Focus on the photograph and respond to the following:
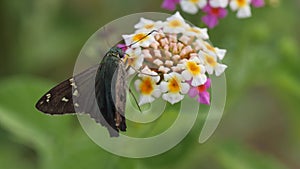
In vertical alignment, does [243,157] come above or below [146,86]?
below

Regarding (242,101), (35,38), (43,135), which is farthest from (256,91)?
(43,135)

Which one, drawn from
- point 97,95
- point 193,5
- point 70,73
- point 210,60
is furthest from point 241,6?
point 70,73

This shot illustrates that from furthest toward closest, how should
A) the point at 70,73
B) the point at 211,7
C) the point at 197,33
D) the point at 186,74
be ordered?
1. the point at 70,73
2. the point at 211,7
3. the point at 197,33
4. the point at 186,74

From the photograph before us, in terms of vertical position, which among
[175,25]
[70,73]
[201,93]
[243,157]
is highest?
[175,25]

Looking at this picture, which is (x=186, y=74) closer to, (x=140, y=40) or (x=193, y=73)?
(x=193, y=73)

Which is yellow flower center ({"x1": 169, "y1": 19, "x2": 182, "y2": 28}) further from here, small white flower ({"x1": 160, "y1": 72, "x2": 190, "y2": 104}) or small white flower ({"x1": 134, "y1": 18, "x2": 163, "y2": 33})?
small white flower ({"x1": 160, "y1": 72, "x2": 190, "y2": 104})

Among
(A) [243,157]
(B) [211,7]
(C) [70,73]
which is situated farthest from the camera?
(C) [70,73]

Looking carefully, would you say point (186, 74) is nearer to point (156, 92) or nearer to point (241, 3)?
point (156, 92)

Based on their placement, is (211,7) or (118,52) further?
(211,7)

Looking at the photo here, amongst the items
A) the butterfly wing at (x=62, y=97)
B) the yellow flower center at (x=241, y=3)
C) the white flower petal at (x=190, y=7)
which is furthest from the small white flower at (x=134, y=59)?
the yellow flower center at (x=241, y=3)
